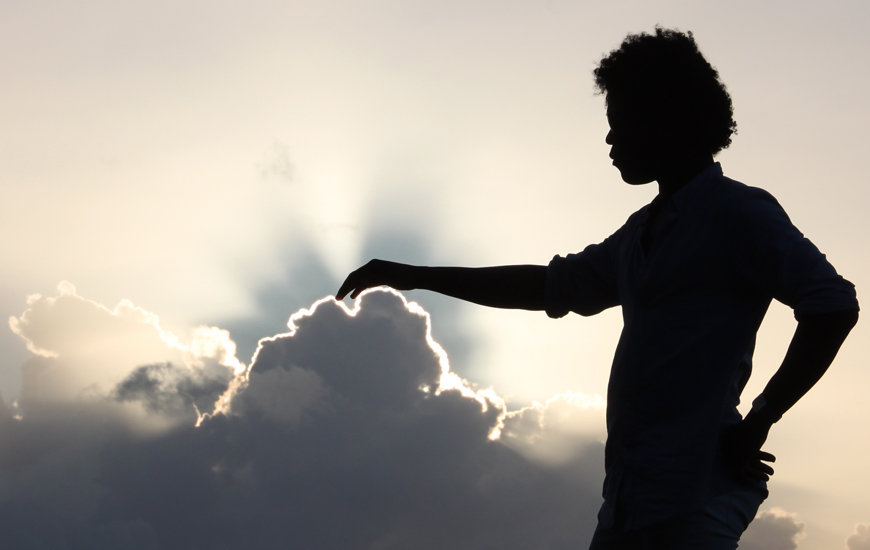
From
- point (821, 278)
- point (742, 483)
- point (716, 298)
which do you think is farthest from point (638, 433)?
point (821, 278)

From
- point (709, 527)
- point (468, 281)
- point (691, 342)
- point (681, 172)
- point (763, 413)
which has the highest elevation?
point (468, 281)

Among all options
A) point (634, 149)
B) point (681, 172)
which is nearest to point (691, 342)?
point (681, 172)

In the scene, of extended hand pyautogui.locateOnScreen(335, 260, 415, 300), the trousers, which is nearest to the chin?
extended hand pyautogui.locateOnScreen(335, 260, 415, 300)

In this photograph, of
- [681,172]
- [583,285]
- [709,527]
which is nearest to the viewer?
[709,527]

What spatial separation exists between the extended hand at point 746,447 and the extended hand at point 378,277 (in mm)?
1914

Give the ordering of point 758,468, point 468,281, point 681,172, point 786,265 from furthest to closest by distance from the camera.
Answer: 1. point 468,281
2. point 681,172
3. point 758,468
4. point 786,265

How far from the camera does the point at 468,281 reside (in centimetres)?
455

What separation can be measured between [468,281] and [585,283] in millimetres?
675

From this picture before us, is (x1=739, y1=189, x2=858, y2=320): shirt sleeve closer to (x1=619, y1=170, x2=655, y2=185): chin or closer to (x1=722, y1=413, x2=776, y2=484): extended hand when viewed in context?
(x1=722, y1=413, x2=776, y2=484): extended hand

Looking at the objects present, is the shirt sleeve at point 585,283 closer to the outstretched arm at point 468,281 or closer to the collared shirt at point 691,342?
the outstretched arm at point 468,281

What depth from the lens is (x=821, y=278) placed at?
302 cm

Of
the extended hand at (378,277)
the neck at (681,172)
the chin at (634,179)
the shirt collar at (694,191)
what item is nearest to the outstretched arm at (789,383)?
the shirt collar at (694,191)

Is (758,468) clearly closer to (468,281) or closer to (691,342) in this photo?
(691,342)

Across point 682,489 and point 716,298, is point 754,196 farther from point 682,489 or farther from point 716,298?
point 682,489
